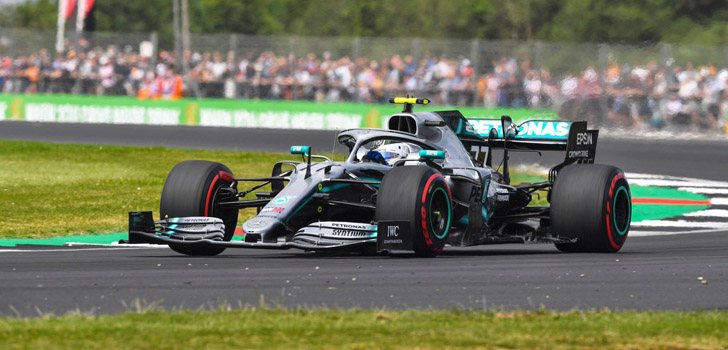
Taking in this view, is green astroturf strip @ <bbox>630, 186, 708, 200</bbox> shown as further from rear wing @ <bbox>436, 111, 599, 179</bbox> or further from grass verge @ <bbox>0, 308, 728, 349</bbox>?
grass verge @ <bbox>0, 308, 728, 349</bbox>

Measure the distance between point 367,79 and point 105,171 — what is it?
12.7 metres

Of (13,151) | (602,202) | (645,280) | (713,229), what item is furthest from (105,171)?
(645,280)

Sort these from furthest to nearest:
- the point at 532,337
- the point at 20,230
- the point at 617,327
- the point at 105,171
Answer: the point at 105,171 → the point at 20,230 → the point at 617,327 → the point at 532,337

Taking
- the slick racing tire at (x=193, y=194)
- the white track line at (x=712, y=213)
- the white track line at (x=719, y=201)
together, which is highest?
the slick racing tire at (x=193, y=194)

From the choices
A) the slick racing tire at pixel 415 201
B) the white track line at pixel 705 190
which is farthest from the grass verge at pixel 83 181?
the slick racing tire at pixel 415 201

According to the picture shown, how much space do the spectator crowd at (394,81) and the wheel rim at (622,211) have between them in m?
19.2

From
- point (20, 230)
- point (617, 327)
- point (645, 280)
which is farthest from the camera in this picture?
point (20, 230)

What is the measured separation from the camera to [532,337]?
7.52 meters

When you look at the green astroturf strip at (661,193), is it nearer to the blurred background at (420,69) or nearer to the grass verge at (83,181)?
the grass verge at (83,181)

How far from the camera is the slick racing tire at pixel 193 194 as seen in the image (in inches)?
523

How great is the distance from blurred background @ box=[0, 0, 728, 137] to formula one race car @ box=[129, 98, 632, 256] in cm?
1346

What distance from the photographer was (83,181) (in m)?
23.2

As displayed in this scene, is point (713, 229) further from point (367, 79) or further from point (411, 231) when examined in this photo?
point (367, 79)

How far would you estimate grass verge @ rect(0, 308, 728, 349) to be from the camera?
7.25 meters
